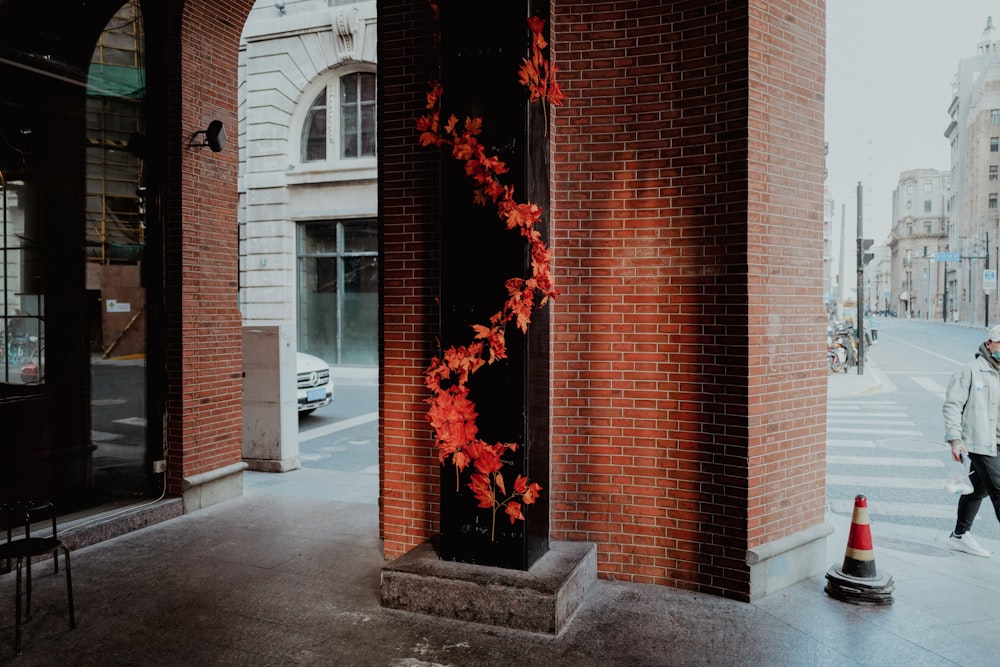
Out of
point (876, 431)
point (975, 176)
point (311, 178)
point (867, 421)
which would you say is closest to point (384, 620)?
point (876, 431)

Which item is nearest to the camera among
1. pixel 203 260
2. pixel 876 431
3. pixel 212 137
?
pixel 212 137

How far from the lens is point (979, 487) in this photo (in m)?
6.39

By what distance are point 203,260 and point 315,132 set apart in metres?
15.4

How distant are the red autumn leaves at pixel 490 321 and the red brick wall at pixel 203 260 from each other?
3.91m

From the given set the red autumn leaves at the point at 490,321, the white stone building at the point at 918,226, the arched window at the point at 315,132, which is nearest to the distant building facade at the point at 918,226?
the white stone building at the point at 918,226

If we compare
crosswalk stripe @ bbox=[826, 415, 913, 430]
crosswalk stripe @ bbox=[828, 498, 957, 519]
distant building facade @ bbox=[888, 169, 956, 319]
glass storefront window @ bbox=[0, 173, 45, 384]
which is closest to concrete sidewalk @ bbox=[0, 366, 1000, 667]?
crosswalk stripe @ bbox=[828, 498, 957, 519]

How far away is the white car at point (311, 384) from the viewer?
528 inches

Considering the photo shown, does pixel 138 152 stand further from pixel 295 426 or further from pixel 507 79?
pixel 507 79

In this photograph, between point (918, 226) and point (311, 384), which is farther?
point (918, 226)

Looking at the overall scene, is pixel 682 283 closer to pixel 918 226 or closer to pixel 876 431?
pixel 876 431

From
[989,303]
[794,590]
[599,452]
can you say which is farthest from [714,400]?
[989,303]

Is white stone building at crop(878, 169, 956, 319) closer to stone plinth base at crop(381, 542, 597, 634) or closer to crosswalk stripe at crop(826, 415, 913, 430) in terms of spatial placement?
crosswalk stripe at crop(826, 415, 913, 430)

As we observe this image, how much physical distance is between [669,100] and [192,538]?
6.05m

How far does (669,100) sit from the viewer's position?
534cm
